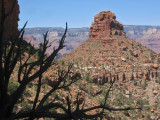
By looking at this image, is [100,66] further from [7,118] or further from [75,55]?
[7,118]

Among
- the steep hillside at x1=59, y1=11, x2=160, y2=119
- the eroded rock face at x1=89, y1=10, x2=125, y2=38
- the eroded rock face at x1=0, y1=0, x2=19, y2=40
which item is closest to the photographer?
the eroded rock face at x1=0, y1=0, x2=19, y2=40

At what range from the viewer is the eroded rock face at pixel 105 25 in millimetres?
98188

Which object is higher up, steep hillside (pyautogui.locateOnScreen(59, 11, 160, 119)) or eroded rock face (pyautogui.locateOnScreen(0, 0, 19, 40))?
eroded rock face (pyautogui.locateOnScreen(0, 0, 19, 40))

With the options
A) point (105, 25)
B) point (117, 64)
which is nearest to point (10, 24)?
point (117, 64)

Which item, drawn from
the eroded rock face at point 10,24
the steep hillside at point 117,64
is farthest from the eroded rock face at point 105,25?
the eroded rock face at point 10,24

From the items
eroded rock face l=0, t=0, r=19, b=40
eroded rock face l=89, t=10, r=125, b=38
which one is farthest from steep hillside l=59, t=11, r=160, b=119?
eroded rock face l=0, t=0, r=19, b=40

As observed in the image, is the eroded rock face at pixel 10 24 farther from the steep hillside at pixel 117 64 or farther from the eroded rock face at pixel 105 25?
the eroded rock face at pixel 105 25

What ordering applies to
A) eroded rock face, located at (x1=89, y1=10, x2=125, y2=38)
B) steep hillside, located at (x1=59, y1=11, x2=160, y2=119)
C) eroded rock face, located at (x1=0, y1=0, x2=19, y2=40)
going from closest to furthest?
eroded rock face, located at (x1=0, y1=0, x2=19, y2=40)
steep hillside, located at (x1=59, y1=11, x2=160, y2=119)
eroded rock face, located at (x1=89, y1=10, x2=125, y2=38)

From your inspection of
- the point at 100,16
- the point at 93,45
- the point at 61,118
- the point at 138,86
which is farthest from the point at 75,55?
the point at 61,118

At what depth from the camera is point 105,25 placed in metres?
98.5

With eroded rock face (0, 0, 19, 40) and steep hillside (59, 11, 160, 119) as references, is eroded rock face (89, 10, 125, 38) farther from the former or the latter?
eroded rock face (0, 0, 19, 40)

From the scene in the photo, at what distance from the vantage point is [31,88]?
18844 millimetres

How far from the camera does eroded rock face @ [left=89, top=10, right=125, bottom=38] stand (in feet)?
322

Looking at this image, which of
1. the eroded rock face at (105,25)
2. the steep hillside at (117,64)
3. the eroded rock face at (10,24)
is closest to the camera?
the eroded rock face at (10,24)
